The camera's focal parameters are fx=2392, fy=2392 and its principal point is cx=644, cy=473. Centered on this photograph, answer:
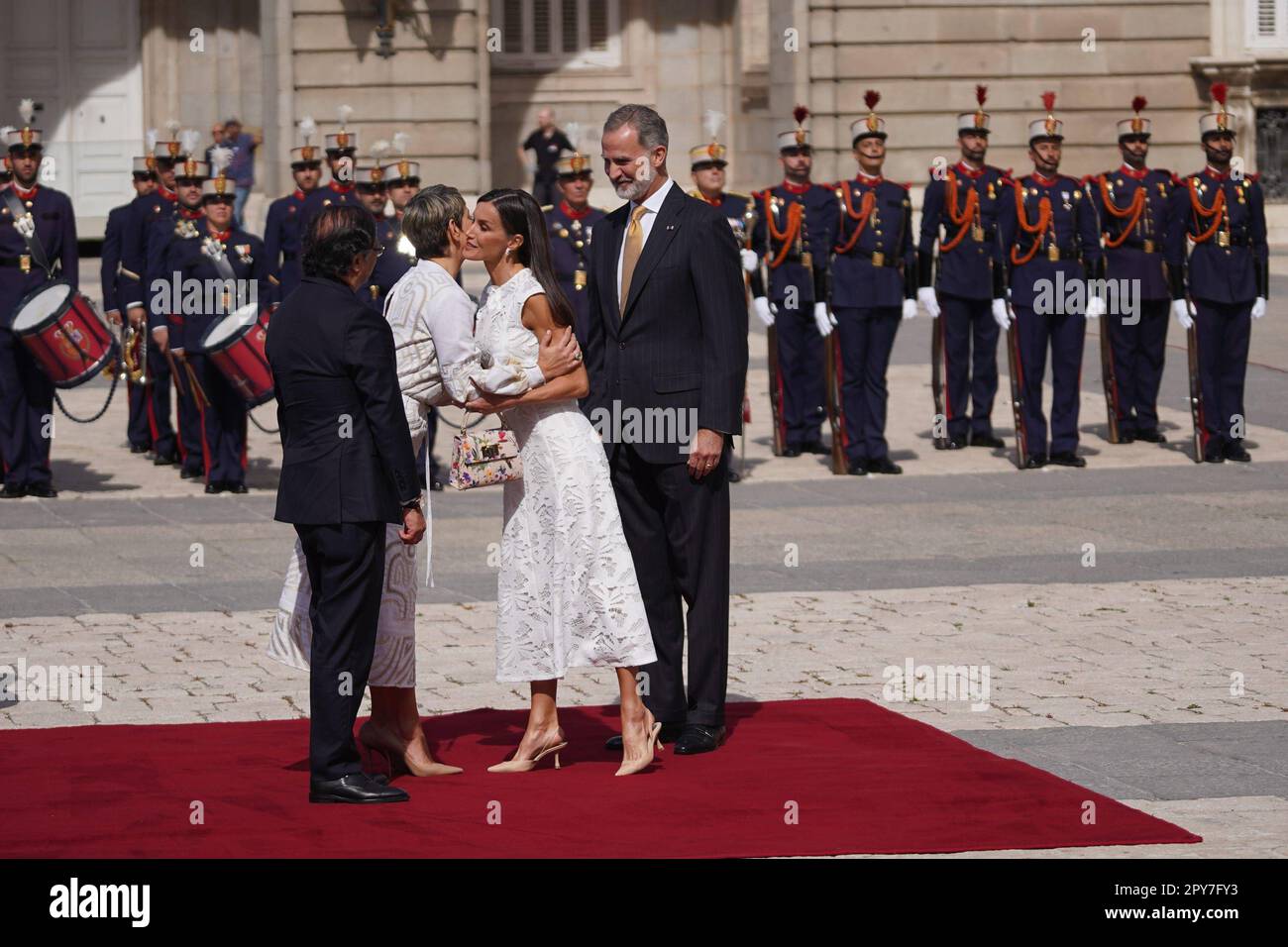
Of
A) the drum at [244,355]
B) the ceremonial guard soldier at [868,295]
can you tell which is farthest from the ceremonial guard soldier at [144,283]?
the ceremonial guard soldier at [868,295]

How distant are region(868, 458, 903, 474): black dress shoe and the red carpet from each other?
665 cm

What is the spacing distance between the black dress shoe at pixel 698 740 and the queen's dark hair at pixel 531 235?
56.0 inches

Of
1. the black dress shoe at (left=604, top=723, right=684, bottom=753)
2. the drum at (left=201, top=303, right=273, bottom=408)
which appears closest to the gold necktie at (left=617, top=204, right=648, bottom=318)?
the black dress shoe at (left=604, top=723, right=684, bottom=753)

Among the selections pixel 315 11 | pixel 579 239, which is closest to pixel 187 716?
pixel 579 239

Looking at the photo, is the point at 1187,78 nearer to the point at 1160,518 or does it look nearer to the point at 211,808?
the point at 1160,518

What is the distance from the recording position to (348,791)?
712cm

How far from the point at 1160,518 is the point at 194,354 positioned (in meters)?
5.88

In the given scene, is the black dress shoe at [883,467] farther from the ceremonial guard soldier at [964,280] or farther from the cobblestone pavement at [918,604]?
the ceremonial guard soldier at [964,280]

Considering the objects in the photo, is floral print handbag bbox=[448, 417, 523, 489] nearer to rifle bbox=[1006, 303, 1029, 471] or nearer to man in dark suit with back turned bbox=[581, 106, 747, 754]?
man in dark suit with back turned bbox=[581, 106, 747, 754]

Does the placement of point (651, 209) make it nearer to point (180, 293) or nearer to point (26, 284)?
point (26, 284)

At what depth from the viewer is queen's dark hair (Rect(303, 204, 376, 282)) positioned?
23.4ft

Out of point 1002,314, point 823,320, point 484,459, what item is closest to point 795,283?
point 823,320

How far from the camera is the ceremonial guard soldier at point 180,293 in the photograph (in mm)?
14664

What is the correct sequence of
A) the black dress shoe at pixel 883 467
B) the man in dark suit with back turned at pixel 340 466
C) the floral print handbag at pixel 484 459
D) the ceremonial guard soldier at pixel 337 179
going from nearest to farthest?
the man in dark suit with back turned at pixel 340 466, the floral print handbag at pixel 484 459, the black dress shoe at pixel 883 467, the ceremonial guard soldier at pixel 337 179
